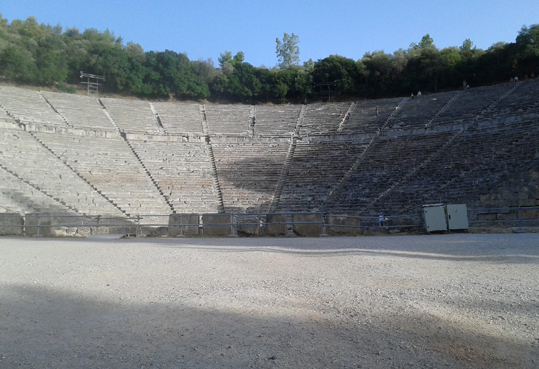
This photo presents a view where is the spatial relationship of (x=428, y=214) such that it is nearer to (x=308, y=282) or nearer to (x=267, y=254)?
(x=267, y=254)

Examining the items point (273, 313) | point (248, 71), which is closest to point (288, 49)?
point (248, 71)

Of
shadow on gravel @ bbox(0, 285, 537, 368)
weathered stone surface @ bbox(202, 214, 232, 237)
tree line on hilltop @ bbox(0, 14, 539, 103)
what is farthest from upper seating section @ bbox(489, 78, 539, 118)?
shadow on gravel @ bbox(0, 285, 537, 368)

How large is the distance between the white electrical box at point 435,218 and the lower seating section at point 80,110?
2259 centimetres

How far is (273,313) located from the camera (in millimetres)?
4082

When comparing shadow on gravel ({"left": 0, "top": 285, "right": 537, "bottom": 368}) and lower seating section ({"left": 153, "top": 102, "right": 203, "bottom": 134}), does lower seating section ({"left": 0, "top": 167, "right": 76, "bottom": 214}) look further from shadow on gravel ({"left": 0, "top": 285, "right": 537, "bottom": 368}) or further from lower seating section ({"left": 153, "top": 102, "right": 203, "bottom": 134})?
shadow on gravel ({"left": 0, "top": 285, "right": 537, "bottom": 368})

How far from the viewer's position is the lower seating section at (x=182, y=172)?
2198 centimetres

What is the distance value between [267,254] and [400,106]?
25874mm

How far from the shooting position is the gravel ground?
3.01 meters

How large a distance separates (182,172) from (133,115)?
8.91 m

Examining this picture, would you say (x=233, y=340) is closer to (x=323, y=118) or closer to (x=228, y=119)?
(x=323, y=118)

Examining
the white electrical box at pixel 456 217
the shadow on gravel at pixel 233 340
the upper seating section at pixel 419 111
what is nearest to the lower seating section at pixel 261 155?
the upper seating section at pixel 419 111

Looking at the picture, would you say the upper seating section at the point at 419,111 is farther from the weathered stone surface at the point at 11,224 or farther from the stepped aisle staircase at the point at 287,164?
the weathered stone surface at the point at 11,224

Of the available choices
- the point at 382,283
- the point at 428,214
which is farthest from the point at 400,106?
the point at 382,283

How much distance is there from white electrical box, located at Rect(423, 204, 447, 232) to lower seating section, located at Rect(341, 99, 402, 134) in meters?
15.0
